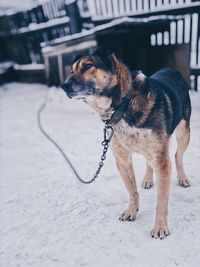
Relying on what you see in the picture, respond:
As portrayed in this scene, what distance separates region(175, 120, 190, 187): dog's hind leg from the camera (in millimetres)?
3342

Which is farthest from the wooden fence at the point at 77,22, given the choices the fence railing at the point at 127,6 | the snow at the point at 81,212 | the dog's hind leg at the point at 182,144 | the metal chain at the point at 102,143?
the dog's hind leg at the point at 182,144

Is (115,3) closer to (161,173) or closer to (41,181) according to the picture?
(41,181)

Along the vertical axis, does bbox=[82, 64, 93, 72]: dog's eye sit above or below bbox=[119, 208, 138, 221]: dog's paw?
above

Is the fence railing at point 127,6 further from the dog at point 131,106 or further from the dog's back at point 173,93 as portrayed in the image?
the dog at point 131,106

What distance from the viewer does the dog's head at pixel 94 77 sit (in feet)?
8.50

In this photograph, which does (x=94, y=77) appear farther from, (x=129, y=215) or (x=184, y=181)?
(x=184, y=181)

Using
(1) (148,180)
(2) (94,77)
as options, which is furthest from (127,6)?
(2) (94,77)

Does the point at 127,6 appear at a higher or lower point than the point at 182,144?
higher

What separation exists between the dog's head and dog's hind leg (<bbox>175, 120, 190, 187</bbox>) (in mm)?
1075

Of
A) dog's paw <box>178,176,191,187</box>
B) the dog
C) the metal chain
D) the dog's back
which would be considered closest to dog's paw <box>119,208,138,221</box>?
the dog

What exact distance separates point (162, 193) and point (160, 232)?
329 mm

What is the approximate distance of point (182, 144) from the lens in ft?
11.2

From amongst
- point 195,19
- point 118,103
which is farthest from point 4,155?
point 195,19

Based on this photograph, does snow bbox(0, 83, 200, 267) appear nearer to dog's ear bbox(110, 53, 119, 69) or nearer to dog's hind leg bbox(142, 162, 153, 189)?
dog's hind leg bbox(142, 162, 153, 189)
